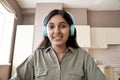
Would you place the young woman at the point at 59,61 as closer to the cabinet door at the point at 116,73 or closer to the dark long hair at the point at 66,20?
the dark long hair at the point at 66,20

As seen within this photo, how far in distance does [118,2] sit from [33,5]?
7.00ft

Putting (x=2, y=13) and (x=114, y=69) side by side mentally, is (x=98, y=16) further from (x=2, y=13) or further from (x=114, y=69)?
(x=2, y=13)

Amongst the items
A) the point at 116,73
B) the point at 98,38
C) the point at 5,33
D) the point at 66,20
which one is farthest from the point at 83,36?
the point at 66,20

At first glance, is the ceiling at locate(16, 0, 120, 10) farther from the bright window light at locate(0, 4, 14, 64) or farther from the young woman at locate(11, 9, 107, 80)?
the young woman at locate(11, 9, 107, 80)

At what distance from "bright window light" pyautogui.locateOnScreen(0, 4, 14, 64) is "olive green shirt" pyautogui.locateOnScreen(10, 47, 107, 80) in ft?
7.85

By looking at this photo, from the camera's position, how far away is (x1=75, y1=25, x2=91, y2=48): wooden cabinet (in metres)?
3.17

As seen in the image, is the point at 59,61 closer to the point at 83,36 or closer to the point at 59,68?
the point at 59,68

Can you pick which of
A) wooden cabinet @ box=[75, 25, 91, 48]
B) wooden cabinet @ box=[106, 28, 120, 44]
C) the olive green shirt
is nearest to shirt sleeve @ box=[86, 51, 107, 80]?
the olive green shirt

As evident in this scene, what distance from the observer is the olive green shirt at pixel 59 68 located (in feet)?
2.48

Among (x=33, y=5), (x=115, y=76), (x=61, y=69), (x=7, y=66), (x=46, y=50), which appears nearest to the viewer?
(x=61, y=69)

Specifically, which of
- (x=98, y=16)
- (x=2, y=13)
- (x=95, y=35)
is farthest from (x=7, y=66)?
(x=98, y=16)

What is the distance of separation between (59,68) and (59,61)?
0.17 ft

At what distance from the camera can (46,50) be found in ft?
2.89

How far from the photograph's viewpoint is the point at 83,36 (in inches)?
127
